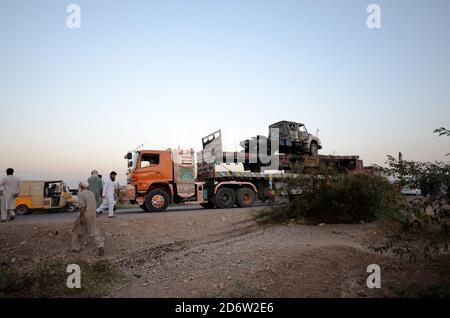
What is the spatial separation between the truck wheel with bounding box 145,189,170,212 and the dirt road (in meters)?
3.13

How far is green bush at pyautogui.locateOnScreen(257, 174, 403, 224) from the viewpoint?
32.0 feet

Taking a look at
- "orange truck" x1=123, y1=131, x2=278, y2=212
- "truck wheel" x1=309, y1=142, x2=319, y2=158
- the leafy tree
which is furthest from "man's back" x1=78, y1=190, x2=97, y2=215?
"truck wheel" x1=309, y1=142, x2=319, y2=158

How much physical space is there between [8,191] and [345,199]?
10352 mm

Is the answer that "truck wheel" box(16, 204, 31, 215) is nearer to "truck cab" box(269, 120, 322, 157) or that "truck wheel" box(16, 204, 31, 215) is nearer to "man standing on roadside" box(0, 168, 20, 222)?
"man standing on roadside" box(0, 168, 20, 222)

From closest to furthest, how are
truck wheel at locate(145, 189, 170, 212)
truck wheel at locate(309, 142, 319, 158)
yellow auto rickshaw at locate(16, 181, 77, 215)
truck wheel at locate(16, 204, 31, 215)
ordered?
truck wheel at locate(145, 189, 170, 212), truck wheel at locate(16, 204, 31, 215), yellow auto rickshaw at locate(16, 181, 77, 215), truck wheel at locate(309, 142, 319, 158)

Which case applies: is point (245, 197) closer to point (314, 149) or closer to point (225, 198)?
point (225, 198)

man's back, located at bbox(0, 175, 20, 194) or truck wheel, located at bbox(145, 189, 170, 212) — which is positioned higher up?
man's back, located at bbox(0, 175, 20, 194)

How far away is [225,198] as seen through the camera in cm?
1611

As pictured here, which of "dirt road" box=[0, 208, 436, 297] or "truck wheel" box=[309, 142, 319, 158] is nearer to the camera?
"dirt road" box=[0, 208, 436, 297]

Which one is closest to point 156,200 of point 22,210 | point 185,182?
point 185,182

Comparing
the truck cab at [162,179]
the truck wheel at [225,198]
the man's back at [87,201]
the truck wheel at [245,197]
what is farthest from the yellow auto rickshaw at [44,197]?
the man's back at [87,201]

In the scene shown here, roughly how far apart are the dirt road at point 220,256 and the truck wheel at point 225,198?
14.8ft

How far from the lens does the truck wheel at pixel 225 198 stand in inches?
626
